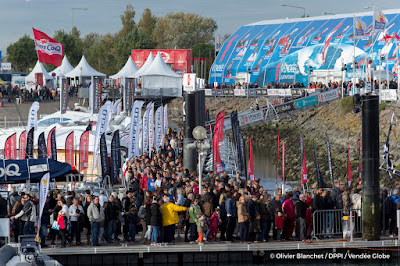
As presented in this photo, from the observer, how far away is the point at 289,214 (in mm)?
19562

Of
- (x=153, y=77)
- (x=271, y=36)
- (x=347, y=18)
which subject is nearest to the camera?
(x=153, y=77)

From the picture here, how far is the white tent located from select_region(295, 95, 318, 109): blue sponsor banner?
15.9 m

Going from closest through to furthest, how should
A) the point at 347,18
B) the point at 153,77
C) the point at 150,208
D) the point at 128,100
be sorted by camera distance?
the point at 150,208
the point at 128,100
the point at 153,77
the point at 347,18

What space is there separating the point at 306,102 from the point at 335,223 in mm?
33902

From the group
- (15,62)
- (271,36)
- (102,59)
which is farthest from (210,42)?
(271,36)

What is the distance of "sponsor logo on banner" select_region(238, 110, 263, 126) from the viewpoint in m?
47.0

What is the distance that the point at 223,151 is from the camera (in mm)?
37625

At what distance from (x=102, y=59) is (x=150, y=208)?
11095cm

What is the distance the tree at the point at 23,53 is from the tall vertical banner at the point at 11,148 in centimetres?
8850

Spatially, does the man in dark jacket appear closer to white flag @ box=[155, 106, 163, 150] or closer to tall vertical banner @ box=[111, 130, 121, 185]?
tall vertical banner @ box=[111, 130, 121, 185]

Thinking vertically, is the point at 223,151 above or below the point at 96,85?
below

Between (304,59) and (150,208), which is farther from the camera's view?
(304,59)

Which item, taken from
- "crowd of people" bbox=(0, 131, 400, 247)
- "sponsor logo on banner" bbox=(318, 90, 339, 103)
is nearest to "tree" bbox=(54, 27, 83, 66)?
"sponsor logo on banner" bbox=(318, 90, 339, 103)

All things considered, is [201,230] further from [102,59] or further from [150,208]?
[102,59]
